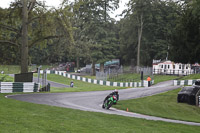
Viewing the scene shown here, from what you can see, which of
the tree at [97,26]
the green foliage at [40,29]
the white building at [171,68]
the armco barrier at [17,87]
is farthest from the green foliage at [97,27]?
the armco barrier at [17,87]

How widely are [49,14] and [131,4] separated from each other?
3603 centimetres

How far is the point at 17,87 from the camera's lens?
76.7 ft

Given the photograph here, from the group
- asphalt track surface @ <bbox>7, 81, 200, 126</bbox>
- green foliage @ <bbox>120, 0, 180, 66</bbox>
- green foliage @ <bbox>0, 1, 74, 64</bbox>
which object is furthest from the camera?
green foliage @ <bbox>120, 0, 180, 66</bbox>

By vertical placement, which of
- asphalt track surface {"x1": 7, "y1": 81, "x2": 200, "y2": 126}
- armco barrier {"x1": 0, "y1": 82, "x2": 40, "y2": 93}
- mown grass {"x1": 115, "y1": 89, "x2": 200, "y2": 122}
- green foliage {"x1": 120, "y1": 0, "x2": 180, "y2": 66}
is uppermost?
green foliage {"x1": 120, "y1": 0, "x2": 180, "y2": 66}

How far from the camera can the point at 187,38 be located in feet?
70.2

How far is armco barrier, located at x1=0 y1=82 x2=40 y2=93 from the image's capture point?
22.3 m

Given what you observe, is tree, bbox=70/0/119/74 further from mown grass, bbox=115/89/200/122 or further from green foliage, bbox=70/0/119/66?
mown grass, bbox=115/89/200/122

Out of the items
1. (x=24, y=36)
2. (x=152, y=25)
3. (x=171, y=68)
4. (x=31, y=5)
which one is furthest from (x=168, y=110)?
(x=152, y=25)

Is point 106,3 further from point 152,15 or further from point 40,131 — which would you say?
point 40,131

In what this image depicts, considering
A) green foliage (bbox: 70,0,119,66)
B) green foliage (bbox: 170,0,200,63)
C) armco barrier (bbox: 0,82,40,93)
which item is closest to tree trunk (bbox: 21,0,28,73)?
armco barrier (bbox: 0,82,40,93)

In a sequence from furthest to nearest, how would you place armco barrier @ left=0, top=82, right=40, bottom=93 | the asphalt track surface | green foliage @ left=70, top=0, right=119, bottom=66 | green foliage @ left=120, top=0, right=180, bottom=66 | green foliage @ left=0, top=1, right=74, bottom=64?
green foliage @ left=120, top=0, right=180, bottom=66 → green foliage @ left=70, top=0, right=119, bottom=66 → green foliage @ left=0, top=1, right=74, bottom=64 → armco barrier @ left=0, top=82, right=40, bottom=93 → the asphalt track surface

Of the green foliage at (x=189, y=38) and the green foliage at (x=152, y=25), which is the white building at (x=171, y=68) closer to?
the green foliage at (x=152, y=25)

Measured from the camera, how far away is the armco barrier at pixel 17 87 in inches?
879

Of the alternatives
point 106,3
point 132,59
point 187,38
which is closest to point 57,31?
point 187,38
